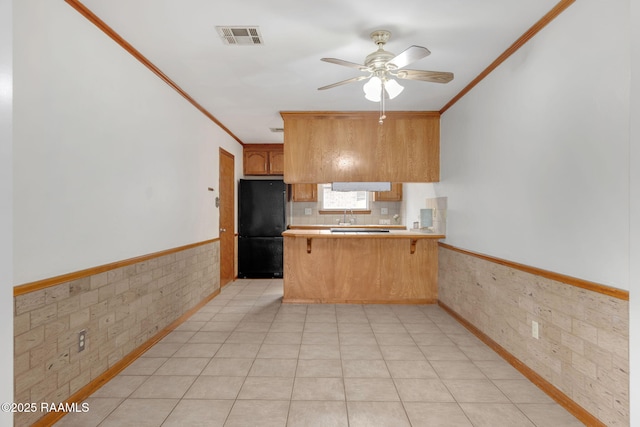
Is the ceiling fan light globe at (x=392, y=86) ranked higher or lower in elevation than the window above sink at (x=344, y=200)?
higher

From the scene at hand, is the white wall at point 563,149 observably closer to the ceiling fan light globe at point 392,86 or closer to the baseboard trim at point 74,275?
the ceiling fan light globe at point 392,86

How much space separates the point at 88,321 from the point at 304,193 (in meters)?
4.87

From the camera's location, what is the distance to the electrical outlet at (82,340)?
2.18m

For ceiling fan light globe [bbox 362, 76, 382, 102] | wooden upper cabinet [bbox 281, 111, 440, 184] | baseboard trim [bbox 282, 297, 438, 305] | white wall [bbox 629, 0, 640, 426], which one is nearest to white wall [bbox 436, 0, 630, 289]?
white wall [bbox 629, 0, 640, 426]

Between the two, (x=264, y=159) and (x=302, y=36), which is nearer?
(x=302, y=36)

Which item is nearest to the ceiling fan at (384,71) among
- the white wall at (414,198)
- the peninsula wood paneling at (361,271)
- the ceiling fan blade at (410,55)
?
the ceiling fan blade at (410,55)

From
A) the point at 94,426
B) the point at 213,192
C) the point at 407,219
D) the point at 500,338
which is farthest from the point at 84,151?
the point at 407,219

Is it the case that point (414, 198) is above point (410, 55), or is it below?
below

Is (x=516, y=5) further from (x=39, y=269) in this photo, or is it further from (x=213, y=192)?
(x=213, y=192)

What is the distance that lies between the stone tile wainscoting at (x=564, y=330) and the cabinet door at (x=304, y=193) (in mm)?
3901

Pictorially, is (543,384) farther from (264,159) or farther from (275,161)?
(264,159)

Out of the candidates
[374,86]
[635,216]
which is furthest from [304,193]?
[635,216]

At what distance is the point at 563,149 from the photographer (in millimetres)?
2178

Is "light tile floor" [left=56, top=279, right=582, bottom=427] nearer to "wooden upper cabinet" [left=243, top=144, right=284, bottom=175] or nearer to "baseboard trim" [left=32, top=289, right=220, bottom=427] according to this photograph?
"baseboard trim" [left=32, top=289, right=220, bottom=427]
